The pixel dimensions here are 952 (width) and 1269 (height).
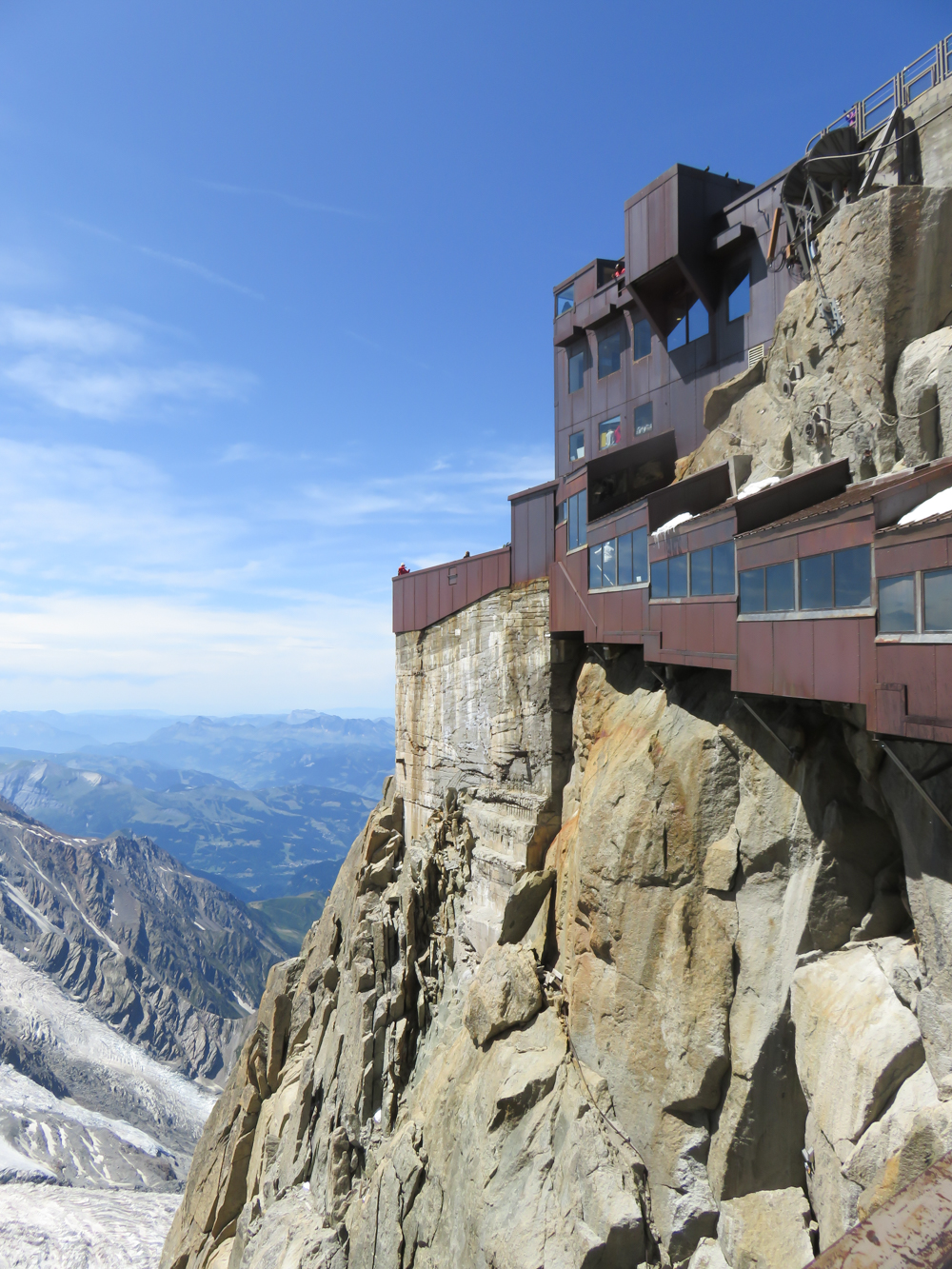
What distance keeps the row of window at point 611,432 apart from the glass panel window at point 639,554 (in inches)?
329

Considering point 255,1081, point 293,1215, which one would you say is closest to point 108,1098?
point 255,1081

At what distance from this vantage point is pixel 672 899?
14.0 meters

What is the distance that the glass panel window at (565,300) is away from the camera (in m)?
27.0

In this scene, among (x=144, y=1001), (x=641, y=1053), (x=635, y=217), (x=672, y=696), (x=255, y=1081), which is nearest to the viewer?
(x=641, y=1053)

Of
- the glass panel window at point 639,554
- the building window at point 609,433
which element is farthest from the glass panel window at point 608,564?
the building window at point 609,433

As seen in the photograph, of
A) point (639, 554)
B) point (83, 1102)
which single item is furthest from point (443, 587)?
point (83, 1102)

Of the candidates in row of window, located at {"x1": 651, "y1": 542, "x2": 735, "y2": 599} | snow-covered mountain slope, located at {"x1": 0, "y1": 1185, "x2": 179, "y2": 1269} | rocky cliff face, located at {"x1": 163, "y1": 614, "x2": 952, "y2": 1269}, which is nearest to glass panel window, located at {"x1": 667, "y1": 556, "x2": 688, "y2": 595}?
row of window, located at {"x1": 651, "y1": 542, "x2": 735, "y2": 599}

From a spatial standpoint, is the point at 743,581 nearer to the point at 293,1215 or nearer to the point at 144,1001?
the point at 293,1215

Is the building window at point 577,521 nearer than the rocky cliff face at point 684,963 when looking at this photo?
No

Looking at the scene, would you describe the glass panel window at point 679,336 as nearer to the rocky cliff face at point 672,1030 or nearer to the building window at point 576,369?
the building window at point 576,369

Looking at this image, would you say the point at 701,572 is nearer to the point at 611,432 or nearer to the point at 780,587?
the point at 780,587

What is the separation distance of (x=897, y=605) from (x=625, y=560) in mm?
9064

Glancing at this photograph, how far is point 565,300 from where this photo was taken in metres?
27.4

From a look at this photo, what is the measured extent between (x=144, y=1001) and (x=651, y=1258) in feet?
627
